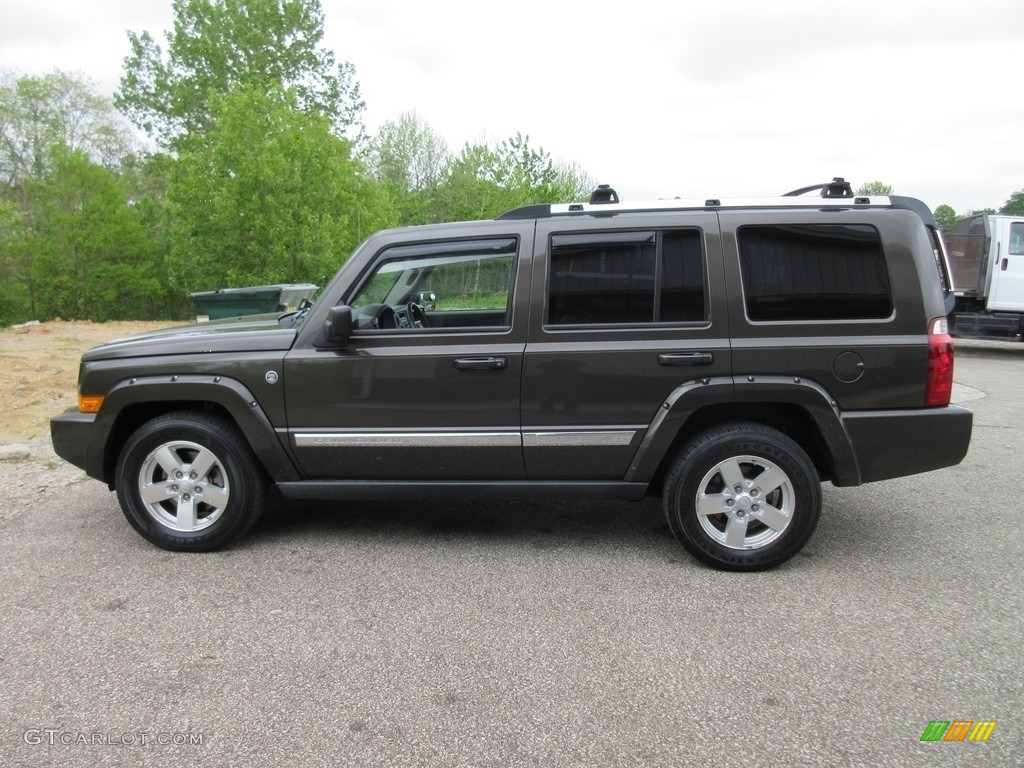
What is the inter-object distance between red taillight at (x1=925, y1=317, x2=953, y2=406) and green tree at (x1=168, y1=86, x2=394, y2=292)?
16611 millimetres

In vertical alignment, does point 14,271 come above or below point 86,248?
below

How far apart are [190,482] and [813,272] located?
3.56 meters

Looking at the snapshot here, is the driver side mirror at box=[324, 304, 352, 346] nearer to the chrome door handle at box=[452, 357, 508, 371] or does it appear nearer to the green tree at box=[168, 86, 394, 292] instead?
the chrome door handle at box=[452, 357, 508, 371]

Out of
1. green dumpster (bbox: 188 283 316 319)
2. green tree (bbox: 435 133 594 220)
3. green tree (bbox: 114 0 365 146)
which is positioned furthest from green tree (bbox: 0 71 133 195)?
green dumpster (bbox: 188 283 316 319)

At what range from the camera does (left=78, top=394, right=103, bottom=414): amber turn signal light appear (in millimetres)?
4207

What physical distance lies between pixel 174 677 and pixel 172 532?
1409mm

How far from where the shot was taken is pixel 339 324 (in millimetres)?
3910

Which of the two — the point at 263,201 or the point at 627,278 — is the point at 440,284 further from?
the point at 263,201

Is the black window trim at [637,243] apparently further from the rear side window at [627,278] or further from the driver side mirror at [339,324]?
the driver side mirror at [339,324]

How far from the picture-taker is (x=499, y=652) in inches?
123

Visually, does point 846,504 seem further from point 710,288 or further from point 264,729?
point 264,729

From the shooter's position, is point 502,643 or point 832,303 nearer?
point 502,643

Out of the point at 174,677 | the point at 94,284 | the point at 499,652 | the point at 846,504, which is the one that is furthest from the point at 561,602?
the point at 94,284

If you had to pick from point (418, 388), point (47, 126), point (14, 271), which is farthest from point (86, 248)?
point (418, 388)
